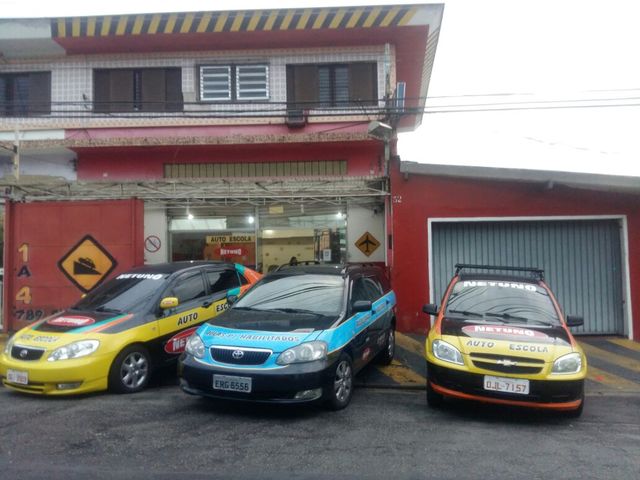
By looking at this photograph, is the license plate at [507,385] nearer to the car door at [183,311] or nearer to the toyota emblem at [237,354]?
the toyota emblem at [237,354]

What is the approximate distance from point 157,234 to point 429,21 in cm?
858

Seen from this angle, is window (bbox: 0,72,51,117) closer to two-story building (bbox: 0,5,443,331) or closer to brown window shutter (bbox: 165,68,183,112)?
two-story building (bbox: 0,5,443,331)

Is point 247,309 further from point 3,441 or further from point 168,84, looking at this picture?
point 168,84

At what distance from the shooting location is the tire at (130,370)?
18.7 ft

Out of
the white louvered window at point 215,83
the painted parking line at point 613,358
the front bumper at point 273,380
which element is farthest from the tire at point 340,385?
the white louvered window at point 215,83

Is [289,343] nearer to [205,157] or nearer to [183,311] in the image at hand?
[183,311]

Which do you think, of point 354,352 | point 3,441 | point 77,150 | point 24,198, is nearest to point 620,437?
point 354,352

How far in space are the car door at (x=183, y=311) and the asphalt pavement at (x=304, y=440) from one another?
851 mm

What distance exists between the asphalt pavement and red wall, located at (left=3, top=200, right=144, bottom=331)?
4552 mm

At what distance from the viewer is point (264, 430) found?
4.64 meters

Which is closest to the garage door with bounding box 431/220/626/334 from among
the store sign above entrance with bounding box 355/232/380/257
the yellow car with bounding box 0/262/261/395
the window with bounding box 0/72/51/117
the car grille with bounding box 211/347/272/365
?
the store sign above entrance with bounding box 355/232/380/257

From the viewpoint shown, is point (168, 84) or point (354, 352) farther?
point (168, 84)

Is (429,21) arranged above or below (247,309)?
above

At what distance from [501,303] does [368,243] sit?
18.2ft
